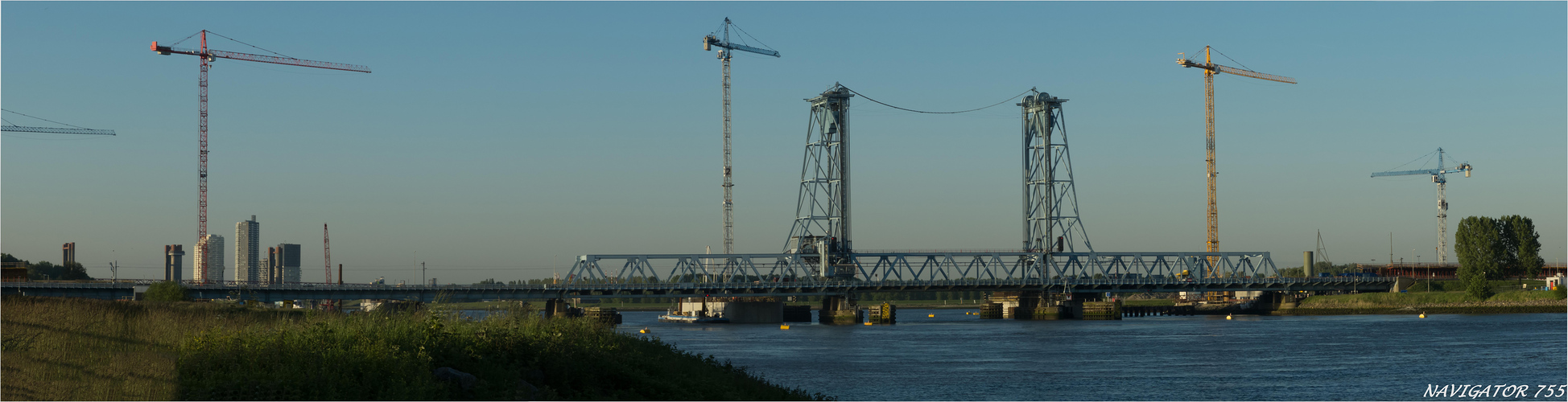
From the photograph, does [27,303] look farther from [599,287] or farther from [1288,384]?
[599,287]

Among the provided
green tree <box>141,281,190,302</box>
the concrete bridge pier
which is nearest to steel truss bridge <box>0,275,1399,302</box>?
the concrete bridge pier

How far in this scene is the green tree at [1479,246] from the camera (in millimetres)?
186250

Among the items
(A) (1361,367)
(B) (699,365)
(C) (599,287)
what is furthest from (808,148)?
(B) (699,365)

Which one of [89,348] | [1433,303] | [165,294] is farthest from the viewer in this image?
[1433,303]

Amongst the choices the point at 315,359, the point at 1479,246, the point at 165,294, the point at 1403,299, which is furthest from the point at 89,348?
the point at 1479,246

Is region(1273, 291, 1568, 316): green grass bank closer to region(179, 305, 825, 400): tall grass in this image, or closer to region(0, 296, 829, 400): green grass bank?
region(179, 305, 825, 400): tall grass

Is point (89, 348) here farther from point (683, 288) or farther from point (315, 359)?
point (683, 288)

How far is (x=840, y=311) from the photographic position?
561 ft

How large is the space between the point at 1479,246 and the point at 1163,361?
139 metres

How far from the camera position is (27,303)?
29.8 meters

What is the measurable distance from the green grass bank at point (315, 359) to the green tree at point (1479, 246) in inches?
7151

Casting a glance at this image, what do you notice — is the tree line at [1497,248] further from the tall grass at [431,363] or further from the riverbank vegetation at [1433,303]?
the tall grass at [431,363]

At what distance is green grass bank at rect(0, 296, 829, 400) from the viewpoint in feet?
81.9

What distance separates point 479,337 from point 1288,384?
42.5 metres
